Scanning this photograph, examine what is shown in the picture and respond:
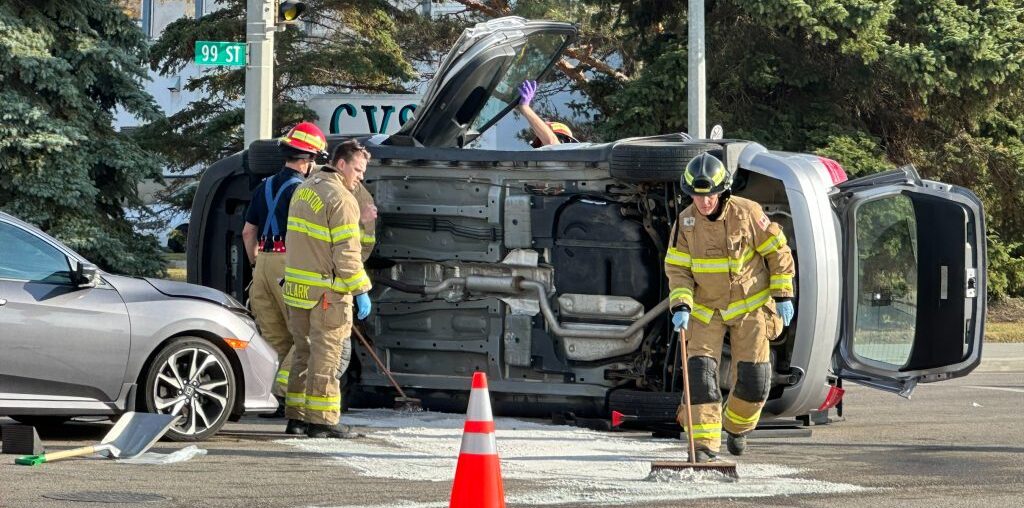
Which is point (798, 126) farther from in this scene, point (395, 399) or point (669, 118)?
point (395, 399)

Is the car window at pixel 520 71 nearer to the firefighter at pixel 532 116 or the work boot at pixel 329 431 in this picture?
the firefighter at pixel 532 116

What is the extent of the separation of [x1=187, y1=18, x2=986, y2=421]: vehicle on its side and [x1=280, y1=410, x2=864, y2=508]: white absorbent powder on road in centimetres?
28

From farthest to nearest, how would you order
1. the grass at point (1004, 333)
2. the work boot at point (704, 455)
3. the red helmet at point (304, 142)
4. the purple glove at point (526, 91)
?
the grass at point (1004, 333) → the purple glove at point (526, 91) → the red helmet at point (304, 142) → the work boot at point (704, 455)

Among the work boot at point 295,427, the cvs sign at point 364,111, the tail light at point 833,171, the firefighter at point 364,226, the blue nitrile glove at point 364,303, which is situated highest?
the cvs sign at point 364,111

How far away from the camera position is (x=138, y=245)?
17.9 meters

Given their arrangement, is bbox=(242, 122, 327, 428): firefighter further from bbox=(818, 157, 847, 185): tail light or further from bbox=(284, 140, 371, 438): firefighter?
bbox=(818, 157, 847, 185): tail light

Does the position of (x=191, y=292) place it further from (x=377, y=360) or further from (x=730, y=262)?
(x=730, y=262)

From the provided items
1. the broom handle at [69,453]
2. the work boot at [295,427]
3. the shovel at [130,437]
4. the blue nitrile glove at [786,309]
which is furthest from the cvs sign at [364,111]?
the broom handle at [69,453]

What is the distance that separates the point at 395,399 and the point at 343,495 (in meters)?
3.41

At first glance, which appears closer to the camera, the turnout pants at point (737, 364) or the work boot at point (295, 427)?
the turnout pants at point (737, 364)

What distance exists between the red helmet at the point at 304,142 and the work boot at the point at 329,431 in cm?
174

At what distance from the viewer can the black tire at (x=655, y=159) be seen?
9014mm

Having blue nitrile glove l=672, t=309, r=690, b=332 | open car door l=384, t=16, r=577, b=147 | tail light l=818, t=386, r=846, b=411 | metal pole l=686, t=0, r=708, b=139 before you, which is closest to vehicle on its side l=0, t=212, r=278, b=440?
open car door l=384, t=16, r=577, b=147

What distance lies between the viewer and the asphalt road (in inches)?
271
